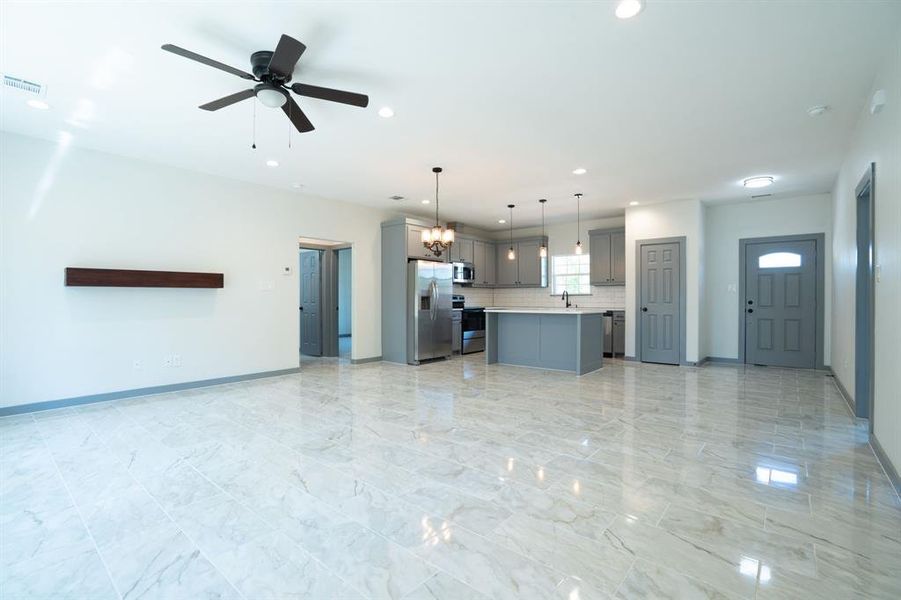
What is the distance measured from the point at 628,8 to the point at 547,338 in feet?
15.9

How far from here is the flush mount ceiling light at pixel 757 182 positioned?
5.78 metres

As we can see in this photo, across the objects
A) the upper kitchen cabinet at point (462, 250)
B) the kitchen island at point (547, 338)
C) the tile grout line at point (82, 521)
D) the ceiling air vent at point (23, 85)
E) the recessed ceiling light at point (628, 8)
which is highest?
the ceiling air vent at point (23, 85)

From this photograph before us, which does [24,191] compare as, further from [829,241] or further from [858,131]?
[829,241]

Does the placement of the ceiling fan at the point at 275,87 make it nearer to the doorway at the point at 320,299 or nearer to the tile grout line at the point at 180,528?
the tile grout line at the point at 180,528

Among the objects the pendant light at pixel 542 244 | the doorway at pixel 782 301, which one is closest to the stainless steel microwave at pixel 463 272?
the pendant light at pixel 542 244

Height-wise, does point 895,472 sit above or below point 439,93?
below

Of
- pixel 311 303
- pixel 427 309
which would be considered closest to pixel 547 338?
pixel 427 309

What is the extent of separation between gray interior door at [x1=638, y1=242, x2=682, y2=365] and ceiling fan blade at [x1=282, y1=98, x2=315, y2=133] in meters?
6.23

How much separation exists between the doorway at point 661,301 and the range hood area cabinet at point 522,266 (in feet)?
7.27

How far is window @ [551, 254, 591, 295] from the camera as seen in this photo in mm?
9023

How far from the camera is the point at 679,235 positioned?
717cm

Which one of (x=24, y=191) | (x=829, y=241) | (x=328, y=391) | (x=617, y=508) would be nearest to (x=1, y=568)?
(x=617, y=508)

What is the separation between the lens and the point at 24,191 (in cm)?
429

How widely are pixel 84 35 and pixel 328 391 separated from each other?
12.8 feet
